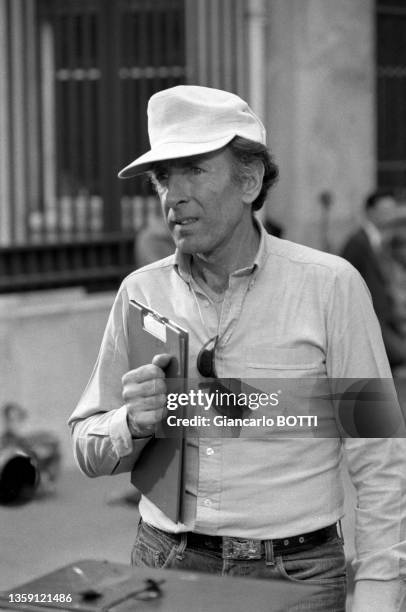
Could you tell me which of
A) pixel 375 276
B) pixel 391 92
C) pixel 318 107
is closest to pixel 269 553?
pixel 375 276

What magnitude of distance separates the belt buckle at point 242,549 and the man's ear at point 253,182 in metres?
0.80

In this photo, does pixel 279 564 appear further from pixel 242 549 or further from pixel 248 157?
pixel 248 157

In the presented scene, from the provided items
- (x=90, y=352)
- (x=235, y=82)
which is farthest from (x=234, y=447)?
(x=235, y=82)

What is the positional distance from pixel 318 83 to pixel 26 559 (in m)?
6.18

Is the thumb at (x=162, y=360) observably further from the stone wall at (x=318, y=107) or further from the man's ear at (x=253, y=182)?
the stone wall at (x=318, y=107)

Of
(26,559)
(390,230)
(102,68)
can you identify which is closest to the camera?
(26,559)

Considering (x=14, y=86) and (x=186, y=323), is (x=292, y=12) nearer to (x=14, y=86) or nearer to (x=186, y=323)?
(x=14, y=86)

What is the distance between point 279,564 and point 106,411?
58 centimetres

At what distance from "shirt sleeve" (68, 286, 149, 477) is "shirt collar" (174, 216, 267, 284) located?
153mm

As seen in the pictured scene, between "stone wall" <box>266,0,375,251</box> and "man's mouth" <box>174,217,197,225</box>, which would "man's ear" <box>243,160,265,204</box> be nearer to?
"man's mouth" <box>174,217,197,225</box>

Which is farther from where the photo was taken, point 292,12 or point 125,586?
point 292,12

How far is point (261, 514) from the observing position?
2857 mm

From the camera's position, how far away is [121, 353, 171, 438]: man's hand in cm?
268

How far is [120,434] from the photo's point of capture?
9.37 feet
